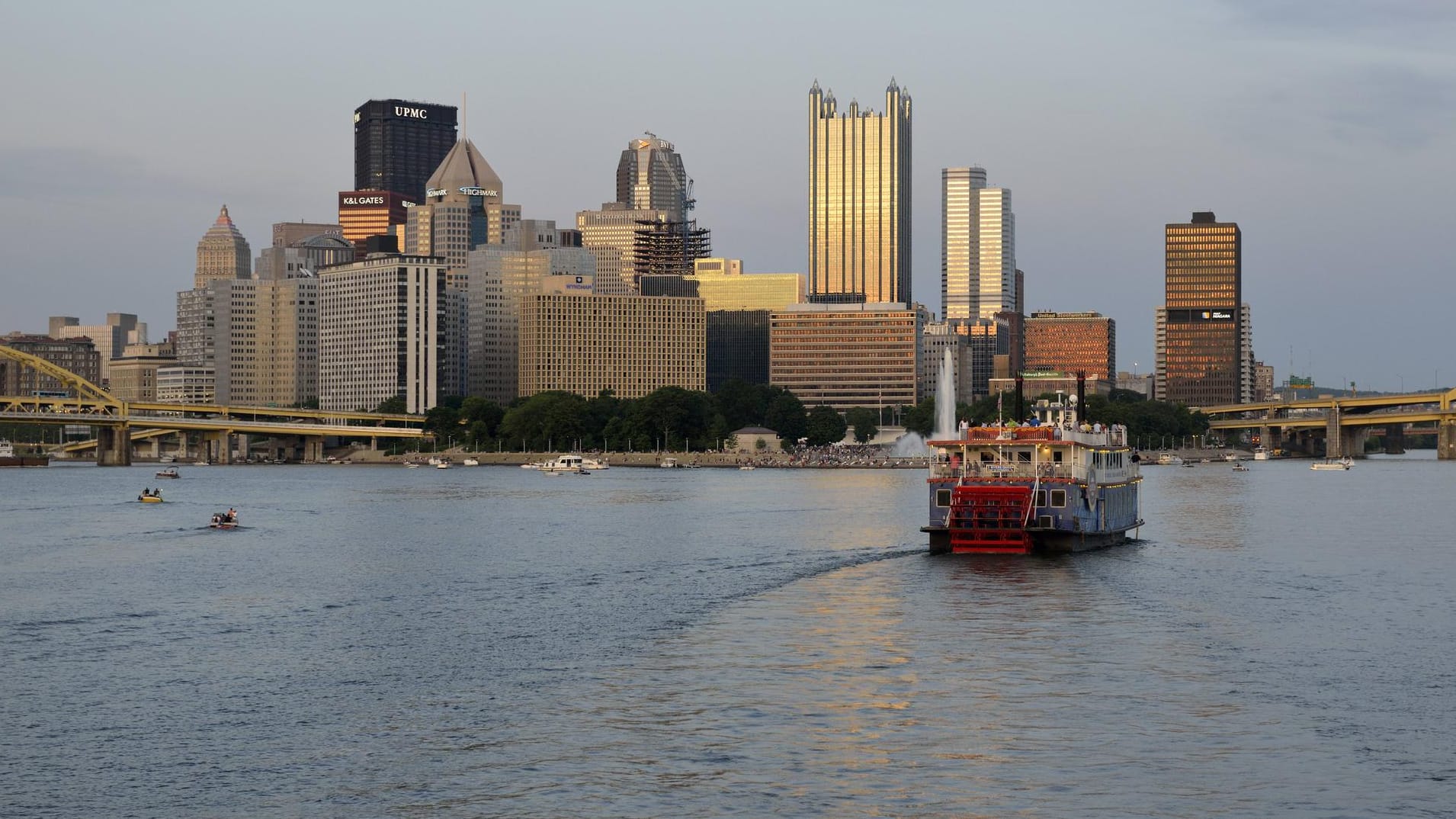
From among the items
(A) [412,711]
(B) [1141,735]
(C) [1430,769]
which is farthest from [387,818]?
(C) [1430,769]

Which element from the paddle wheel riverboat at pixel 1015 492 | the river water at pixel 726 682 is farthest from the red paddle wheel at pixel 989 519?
the river water at pixel 726 682

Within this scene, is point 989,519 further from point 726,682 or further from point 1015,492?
point 726,682

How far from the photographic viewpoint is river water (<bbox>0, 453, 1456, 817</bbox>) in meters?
38.5

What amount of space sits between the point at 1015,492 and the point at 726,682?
128 feet

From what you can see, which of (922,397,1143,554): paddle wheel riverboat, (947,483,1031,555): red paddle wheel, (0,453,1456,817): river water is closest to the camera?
(0,453,1456,817): river water

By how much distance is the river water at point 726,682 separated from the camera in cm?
3850

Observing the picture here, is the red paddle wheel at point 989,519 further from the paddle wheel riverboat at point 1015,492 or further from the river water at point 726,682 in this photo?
the river water at point 726,682

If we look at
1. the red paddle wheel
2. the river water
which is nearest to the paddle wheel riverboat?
the red paddle wheel

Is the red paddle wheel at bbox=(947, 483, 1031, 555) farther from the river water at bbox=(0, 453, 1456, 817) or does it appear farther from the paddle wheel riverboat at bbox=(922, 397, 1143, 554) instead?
the river water at bbox=(0, 453, 1456, 817)

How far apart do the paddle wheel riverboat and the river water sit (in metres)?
2.17

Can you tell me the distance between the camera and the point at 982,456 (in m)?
90.1

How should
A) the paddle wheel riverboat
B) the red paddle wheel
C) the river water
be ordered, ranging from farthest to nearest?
1. the paddle wheel riverboat
2. the red paddle wheel
3. the river water

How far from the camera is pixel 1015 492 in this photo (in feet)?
285

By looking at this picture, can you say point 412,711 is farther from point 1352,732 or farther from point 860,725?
point 1352,732
